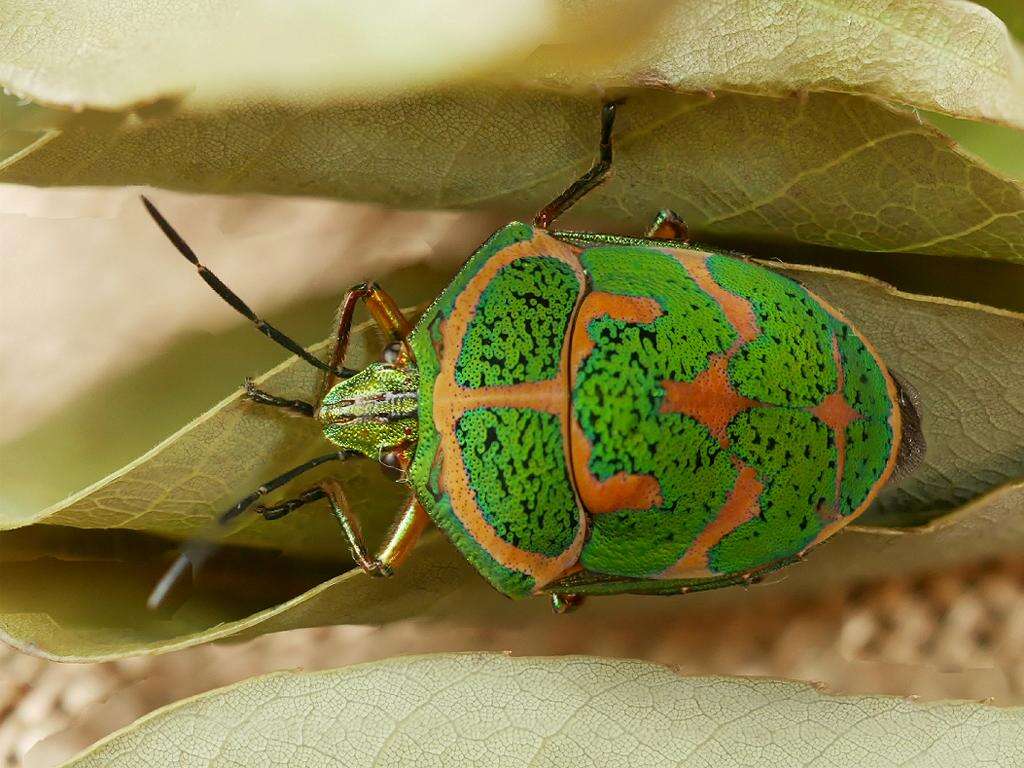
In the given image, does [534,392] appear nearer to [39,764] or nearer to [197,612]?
[197,612]

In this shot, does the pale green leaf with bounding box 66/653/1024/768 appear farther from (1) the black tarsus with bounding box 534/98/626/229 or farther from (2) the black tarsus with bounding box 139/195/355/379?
(1) the black tarsus with bounding box 534/98/626/229

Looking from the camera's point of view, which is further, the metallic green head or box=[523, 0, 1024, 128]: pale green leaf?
the metallic green head

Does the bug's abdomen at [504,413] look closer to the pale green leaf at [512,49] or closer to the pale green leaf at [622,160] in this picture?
the pale green leaf at [622,160]

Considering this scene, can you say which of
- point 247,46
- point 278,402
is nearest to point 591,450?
point 278,402

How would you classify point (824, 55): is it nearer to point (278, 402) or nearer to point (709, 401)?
point (709, 401)

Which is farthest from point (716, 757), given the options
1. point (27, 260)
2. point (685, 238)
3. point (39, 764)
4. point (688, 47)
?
point (27, 260)

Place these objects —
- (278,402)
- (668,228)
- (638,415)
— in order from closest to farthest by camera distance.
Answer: (638,415) < (278,402) < (668,228)

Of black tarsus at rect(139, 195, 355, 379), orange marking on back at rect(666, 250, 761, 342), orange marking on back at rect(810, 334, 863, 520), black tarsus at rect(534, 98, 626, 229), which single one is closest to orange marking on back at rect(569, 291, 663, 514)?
orange marking on back at rect(666, 250, 761, 342)
